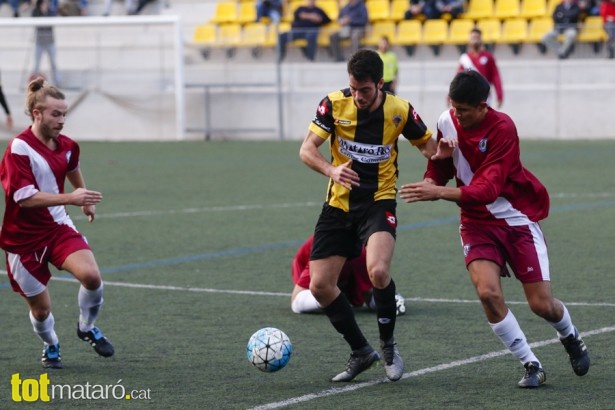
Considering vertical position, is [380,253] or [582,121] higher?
[380,253]

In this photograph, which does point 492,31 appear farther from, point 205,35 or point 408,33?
point 205,35

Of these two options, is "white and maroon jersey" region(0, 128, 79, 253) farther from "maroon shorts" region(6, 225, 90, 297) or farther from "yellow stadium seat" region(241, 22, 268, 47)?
"yellow stadium seat" region(241, 22, 268, 47)

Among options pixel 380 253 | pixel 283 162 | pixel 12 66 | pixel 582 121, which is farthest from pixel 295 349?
pixel 12 66

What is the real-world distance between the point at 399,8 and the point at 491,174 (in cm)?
2043

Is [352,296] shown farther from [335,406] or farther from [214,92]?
[214,92]

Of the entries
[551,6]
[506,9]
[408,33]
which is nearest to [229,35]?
[408,33]

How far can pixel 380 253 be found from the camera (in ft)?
20.9

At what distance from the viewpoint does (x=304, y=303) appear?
826 cm

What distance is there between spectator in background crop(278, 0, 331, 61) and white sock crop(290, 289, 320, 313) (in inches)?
672

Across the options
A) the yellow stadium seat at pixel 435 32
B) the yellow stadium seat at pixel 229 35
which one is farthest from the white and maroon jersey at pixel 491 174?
the yellow stadium seat at pixel 229 35

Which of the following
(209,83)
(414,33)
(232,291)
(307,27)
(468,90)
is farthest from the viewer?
(209,83)

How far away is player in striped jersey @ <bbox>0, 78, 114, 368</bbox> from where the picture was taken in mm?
6703

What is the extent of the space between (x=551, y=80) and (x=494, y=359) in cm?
1737

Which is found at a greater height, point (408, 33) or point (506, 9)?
point (506, 9)
